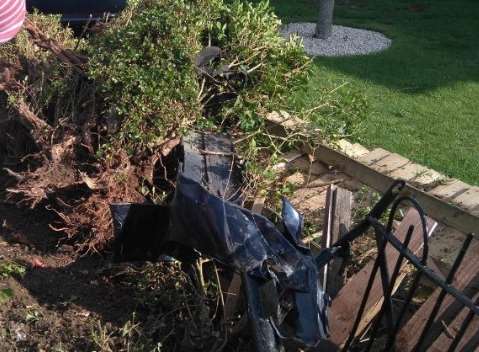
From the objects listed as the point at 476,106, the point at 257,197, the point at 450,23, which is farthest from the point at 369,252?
the point at 450,23

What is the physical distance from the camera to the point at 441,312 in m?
3.15

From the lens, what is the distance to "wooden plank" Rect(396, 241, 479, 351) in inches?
124

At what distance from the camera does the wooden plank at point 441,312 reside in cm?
314

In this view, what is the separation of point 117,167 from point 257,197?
2.84ft

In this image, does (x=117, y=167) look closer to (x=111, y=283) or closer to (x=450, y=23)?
(x=111, y=283)

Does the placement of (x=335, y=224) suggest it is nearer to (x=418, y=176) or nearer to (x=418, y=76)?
(x=418, y=176)

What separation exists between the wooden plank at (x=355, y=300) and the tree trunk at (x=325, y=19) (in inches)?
251

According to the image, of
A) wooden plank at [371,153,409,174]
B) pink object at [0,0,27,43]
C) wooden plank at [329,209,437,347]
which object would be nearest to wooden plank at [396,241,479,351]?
wooden plank at [329,209,437,347]

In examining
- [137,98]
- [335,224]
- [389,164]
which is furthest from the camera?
[389,164]

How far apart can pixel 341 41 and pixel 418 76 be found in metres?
1.74

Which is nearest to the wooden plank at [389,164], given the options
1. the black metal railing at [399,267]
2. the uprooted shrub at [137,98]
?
the uprooted shrub at [137,98]

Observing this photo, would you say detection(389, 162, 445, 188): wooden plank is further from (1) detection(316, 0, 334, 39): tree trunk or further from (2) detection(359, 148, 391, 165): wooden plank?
(1) detection(316, 0, 334, 39): tree trunk

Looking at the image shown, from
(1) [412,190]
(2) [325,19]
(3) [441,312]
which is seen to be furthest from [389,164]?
(2) [325,19]

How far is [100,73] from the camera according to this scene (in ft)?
13.2
